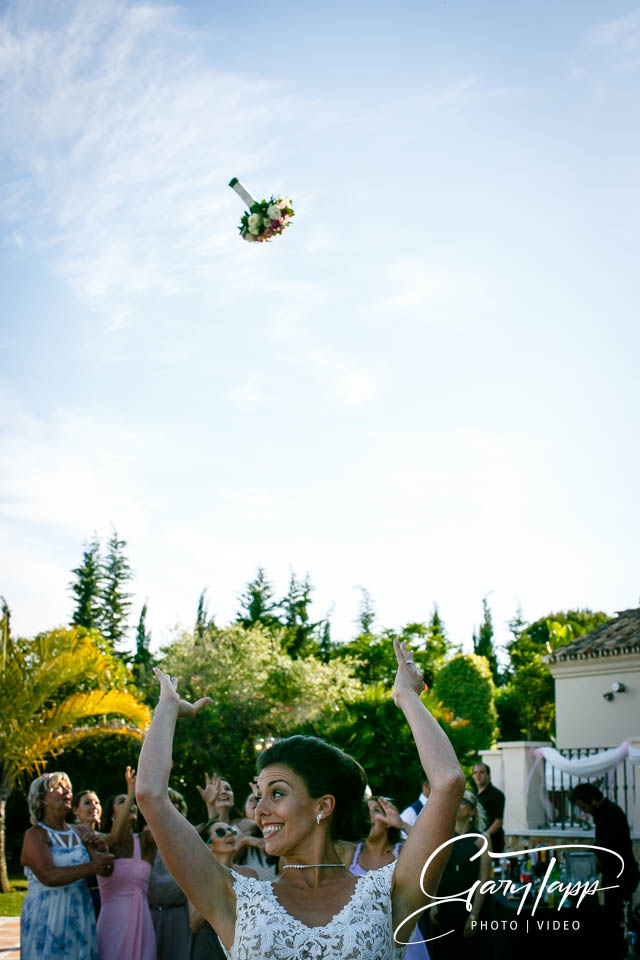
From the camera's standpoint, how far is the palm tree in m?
16.0

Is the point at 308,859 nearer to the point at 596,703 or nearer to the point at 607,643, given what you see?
the point at 607,643

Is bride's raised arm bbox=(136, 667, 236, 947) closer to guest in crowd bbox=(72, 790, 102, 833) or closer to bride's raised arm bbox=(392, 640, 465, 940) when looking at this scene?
bride's raised arm bbox=(392, 640, 465, 940)

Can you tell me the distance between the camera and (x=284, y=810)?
256 cm

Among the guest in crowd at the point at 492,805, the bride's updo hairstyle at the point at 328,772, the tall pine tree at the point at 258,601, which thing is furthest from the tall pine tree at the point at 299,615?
the bride's updo hairstyle at the point at 328,772

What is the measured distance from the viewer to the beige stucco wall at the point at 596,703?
2016cm

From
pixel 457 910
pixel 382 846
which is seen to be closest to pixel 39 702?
pixel 457 910

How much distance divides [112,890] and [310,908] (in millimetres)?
4344

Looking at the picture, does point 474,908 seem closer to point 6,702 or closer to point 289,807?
point 289,807

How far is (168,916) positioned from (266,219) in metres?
5.04

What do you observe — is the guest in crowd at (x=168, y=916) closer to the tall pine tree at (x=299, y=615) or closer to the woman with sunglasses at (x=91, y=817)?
the woman with sunglasses at (x=91, y=817)

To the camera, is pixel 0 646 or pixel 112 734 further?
pixel 112 734

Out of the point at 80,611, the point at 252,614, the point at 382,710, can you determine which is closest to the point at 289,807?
the point at 382,710

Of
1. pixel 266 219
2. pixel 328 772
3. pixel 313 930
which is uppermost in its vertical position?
pixel 266 219

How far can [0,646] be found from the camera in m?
16.4
